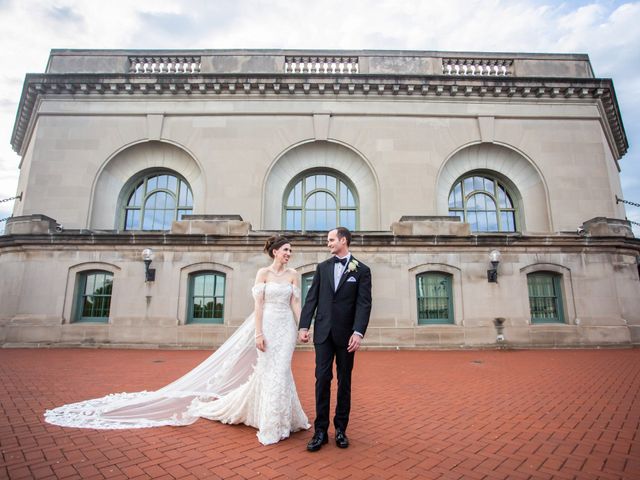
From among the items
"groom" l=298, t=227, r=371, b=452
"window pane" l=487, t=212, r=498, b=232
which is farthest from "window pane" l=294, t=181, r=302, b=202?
"groom" l=298, t=227, r=371, b=452

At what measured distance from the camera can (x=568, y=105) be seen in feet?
55.9

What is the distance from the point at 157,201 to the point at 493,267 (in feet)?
50.2

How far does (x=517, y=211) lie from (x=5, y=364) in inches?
788

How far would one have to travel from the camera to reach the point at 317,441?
374 centimetres

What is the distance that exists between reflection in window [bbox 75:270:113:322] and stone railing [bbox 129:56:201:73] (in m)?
10.7

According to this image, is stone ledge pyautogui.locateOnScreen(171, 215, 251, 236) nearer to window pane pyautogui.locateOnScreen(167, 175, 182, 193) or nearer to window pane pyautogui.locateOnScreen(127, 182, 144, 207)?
window pane pyautogui.locateOnScreen(167, 175, 182, 193)

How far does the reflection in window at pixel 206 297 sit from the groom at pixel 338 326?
31.1ft

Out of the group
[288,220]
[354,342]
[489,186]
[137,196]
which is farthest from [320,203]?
[354,342]

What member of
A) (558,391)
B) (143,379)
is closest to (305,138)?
(143,379)

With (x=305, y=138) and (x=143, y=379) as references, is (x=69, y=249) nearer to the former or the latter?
(x=143, y=379)

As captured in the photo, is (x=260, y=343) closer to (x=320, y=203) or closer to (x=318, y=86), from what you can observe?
(x=320, y=203)

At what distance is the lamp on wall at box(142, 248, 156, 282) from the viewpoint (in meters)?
12.3

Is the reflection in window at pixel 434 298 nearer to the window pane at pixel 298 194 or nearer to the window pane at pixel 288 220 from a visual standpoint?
the window pane at pixel 288 220

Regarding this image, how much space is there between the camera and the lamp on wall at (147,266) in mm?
12330
